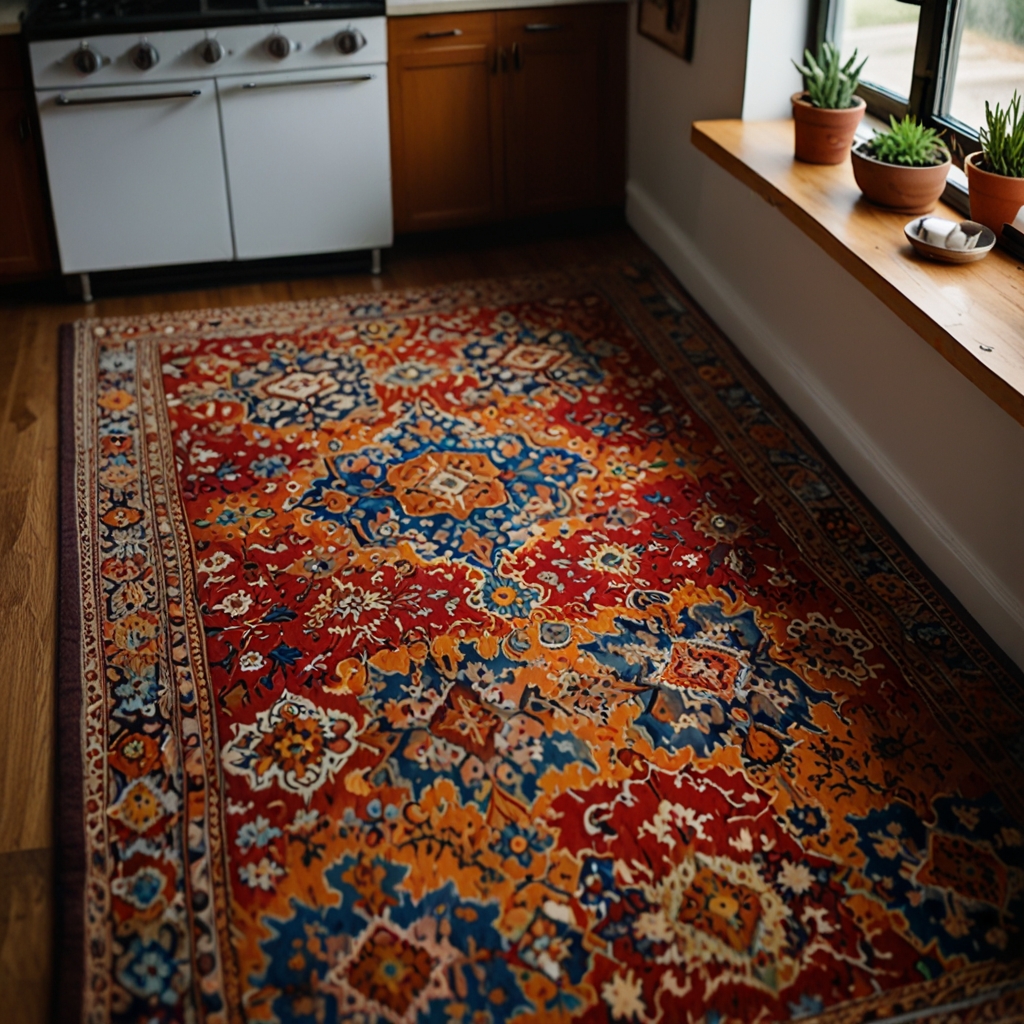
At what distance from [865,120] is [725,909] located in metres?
2.46

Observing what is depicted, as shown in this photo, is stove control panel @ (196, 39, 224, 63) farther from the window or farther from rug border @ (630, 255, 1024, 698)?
the window

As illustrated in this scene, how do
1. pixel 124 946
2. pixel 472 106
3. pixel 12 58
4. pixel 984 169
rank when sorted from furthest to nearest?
pixel 472 106
pixel 12 58
pixel 984 169
pixel 124 946

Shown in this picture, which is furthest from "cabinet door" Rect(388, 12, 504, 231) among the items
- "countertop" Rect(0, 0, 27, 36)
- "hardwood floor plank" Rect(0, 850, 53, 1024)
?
"hardwood floor plank" Rect(0, 850, 53, 1024)

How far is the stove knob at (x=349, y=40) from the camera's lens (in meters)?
3.78

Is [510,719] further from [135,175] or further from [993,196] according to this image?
[135,175]

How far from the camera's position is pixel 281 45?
3.74 metres

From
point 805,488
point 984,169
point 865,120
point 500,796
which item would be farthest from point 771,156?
point 500,796

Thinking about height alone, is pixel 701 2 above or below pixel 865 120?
above

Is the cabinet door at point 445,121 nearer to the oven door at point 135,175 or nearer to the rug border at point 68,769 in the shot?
the oven door at point 135,175

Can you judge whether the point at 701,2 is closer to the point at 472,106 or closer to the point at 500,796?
the point at 472,106

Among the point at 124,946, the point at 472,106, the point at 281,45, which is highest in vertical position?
the point at 281,45

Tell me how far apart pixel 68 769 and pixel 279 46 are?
2547mm

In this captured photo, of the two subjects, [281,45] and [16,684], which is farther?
[281,45]

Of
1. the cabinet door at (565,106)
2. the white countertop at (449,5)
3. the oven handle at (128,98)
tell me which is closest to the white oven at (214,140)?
the oven handle at (128,98)
